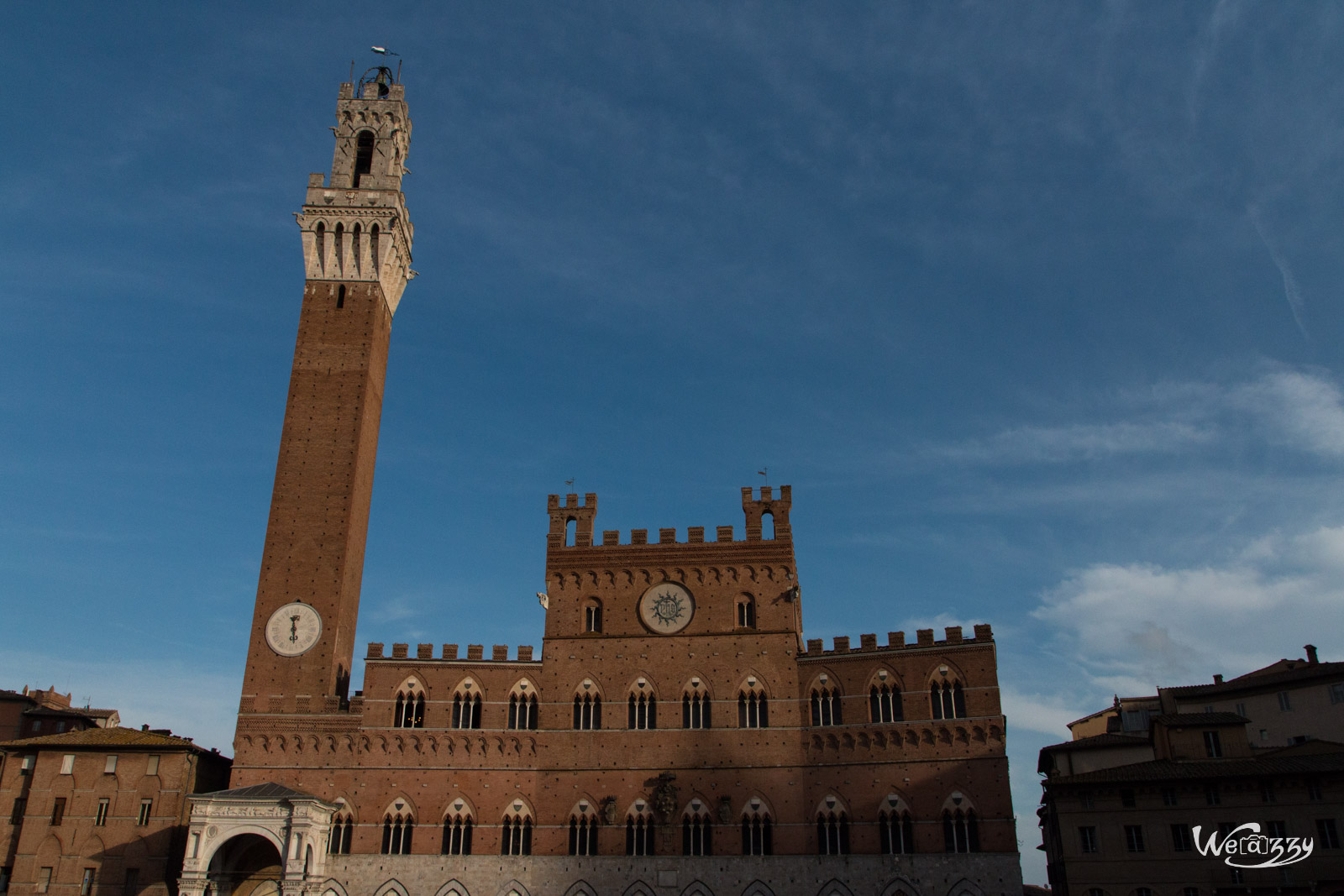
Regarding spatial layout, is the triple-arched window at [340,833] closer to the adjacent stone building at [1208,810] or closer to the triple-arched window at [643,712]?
the triple-arched window at [643,712]

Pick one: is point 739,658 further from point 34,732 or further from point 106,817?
point 34,732

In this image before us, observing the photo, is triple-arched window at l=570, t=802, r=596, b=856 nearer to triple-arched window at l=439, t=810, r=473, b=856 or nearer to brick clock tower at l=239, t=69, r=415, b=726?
triple-arched window at l=439, t=810, r=473, b=856

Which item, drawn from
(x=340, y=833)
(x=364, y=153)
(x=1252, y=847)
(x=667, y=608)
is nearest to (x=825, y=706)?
(x=667, y=608)

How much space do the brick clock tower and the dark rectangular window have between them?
33.8m

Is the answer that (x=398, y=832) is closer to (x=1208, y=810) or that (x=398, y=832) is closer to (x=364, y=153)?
(x=1208, y=810)

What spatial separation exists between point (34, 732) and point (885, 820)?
45.1m

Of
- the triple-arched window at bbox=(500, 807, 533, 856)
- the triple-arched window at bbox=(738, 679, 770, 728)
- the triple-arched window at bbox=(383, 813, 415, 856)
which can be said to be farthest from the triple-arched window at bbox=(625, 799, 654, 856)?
the triple-arched window at bbox=(383, 813, 415, 856)

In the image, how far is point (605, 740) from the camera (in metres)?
42.9

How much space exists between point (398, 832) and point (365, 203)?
30.9 m

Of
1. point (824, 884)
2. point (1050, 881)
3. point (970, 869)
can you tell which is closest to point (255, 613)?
point (824, 884)

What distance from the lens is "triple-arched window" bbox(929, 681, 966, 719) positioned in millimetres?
40875

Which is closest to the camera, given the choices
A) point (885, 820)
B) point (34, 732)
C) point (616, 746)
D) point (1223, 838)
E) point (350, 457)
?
point (1223, 838)

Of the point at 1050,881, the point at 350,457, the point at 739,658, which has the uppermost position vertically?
the point at 350,457

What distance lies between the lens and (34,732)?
2141 inches
